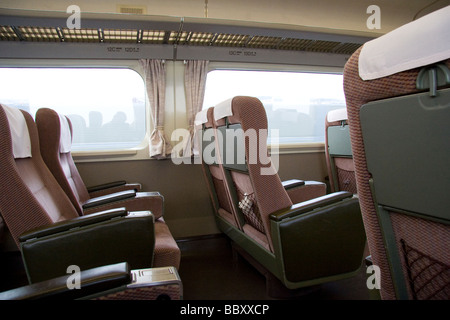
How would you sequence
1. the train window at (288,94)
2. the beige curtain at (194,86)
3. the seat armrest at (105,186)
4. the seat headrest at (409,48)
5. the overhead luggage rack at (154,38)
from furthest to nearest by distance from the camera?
1. the train window at (288,94)
2. the beige curtain at (194,86)
3. the seat armrest at (105,186)
4. the overhead luggage rack at (154,38)
5. the seat headrest at (409,48)

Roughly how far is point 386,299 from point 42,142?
8.38 feet

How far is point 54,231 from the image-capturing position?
1.70 metres

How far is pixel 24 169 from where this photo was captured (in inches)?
79.4

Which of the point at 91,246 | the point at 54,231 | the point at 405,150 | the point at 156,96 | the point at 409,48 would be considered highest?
the point at 156,96

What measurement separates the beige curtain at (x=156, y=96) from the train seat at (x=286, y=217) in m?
1.51

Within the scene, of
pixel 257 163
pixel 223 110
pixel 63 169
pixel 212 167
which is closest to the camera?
pixel 257 163

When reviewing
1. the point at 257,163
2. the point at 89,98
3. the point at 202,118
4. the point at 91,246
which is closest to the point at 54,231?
the point at 91,246

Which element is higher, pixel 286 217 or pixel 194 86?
pixel 194 86

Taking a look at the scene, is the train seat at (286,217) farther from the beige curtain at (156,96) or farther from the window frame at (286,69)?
the window frame at (286,69)

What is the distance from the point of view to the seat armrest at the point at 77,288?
0.92 metres

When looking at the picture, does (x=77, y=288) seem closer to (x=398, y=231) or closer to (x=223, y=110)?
(x=398, y=231)

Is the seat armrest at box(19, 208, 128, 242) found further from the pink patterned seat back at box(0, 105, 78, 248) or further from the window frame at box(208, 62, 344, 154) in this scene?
the window frame at box(208, 62, 344, 154)

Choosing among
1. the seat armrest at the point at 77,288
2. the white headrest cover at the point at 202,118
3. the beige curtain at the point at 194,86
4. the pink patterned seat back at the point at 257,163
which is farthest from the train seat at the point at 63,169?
the seat armrest at the point at 77,288

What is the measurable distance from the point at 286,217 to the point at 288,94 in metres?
2.77
